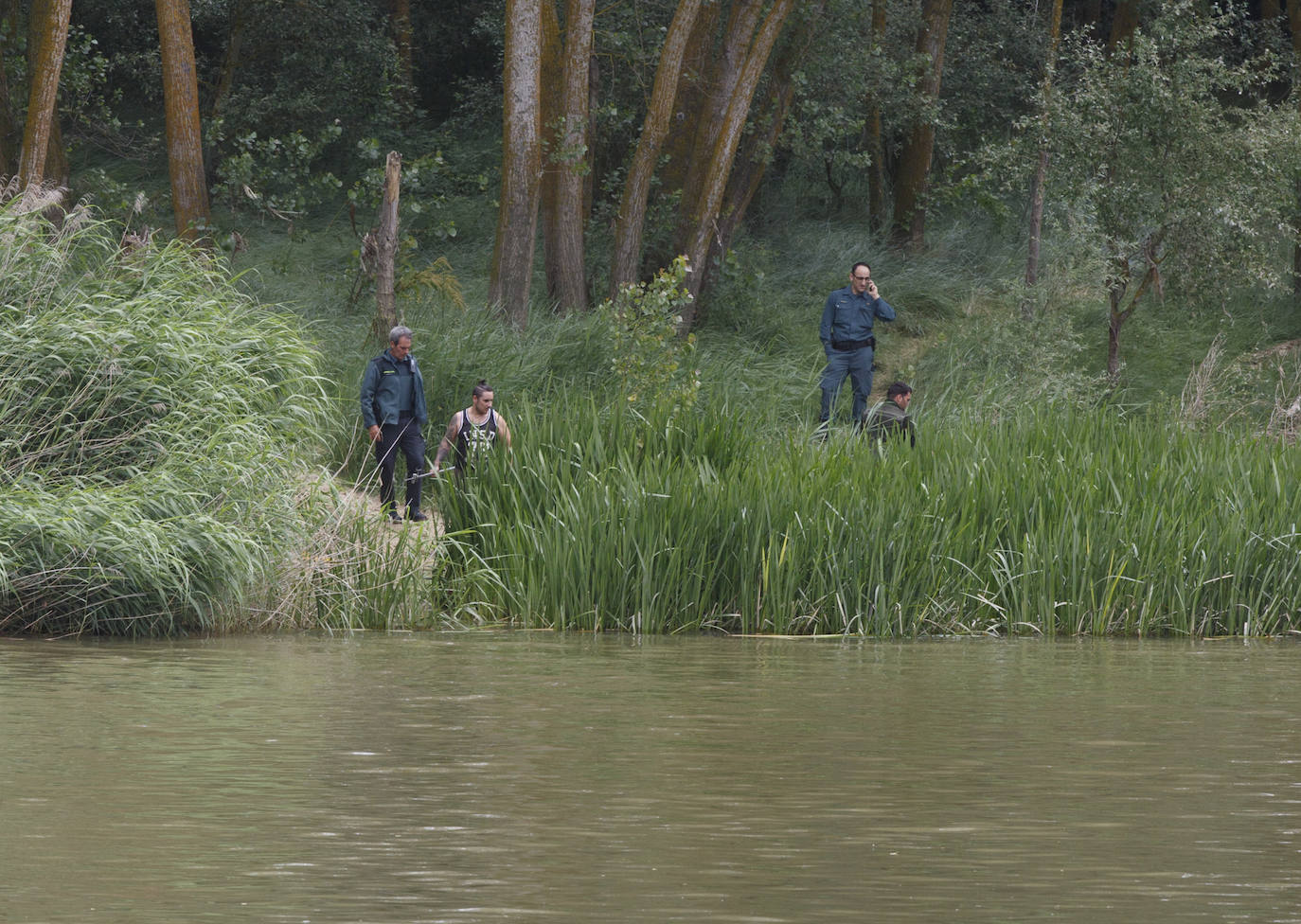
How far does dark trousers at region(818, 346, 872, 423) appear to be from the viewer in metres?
16.9

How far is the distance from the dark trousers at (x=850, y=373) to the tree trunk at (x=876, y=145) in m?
8.24

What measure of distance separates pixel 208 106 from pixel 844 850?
26.7 metres

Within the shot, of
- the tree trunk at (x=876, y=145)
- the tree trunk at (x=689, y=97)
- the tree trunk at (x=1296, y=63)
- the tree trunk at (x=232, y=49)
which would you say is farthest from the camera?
the tree trunk at (x=232, y=49)

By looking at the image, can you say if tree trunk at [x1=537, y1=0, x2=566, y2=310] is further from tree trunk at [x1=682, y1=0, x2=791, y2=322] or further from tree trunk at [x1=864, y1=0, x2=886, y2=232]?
tree trunk at [x1=864, y1=0, x2=886, y2=232]

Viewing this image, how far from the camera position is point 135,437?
38.3 feet

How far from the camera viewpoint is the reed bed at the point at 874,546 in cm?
1155

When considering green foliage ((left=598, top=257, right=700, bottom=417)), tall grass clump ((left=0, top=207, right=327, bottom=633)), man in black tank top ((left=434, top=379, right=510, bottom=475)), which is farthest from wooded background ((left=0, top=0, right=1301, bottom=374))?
man in black tank top ((left=434, top=379, right=510, bottom=475))

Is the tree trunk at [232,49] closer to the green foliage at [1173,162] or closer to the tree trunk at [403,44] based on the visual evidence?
the tree trunk at [403,44]

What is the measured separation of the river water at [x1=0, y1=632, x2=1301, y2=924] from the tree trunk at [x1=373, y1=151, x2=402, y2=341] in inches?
306

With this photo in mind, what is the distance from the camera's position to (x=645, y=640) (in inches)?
432

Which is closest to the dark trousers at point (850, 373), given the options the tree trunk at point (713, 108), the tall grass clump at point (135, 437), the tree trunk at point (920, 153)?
the tree trunk at point (713, 108)

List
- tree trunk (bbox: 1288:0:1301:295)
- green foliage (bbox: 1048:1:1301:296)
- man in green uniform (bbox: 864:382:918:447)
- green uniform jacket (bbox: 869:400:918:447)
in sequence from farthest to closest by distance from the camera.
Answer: tree trunk (bbox: 1288:0:1301:295), green foliage (bbox: 1048:1:1301:296), man in green uniform (bbox: 864:382:918:447), green uniform jacket (bbox: 869:400:918:447)

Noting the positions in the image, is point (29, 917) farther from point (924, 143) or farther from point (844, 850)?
point (924, 143)

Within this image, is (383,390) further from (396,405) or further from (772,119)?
(772,119)
